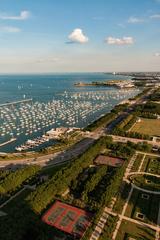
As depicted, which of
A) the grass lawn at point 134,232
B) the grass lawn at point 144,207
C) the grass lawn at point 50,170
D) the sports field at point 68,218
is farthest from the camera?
the grass lawn at point 50,170

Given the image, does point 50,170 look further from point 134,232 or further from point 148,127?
point 148,127

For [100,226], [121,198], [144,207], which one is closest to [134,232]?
[100,226]

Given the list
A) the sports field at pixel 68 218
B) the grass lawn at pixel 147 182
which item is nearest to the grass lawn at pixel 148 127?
the grass lawn at pixel 147 182

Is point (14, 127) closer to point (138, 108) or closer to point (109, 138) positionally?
point (109, 138)

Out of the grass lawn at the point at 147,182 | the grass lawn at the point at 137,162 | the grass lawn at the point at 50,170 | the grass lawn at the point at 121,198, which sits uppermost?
the grass lawn at the point at 137,162

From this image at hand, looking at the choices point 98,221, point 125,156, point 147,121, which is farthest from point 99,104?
point 98,221

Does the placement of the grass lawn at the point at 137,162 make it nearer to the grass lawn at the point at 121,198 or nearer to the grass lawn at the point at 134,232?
the grass lawn at the point at 121,198
